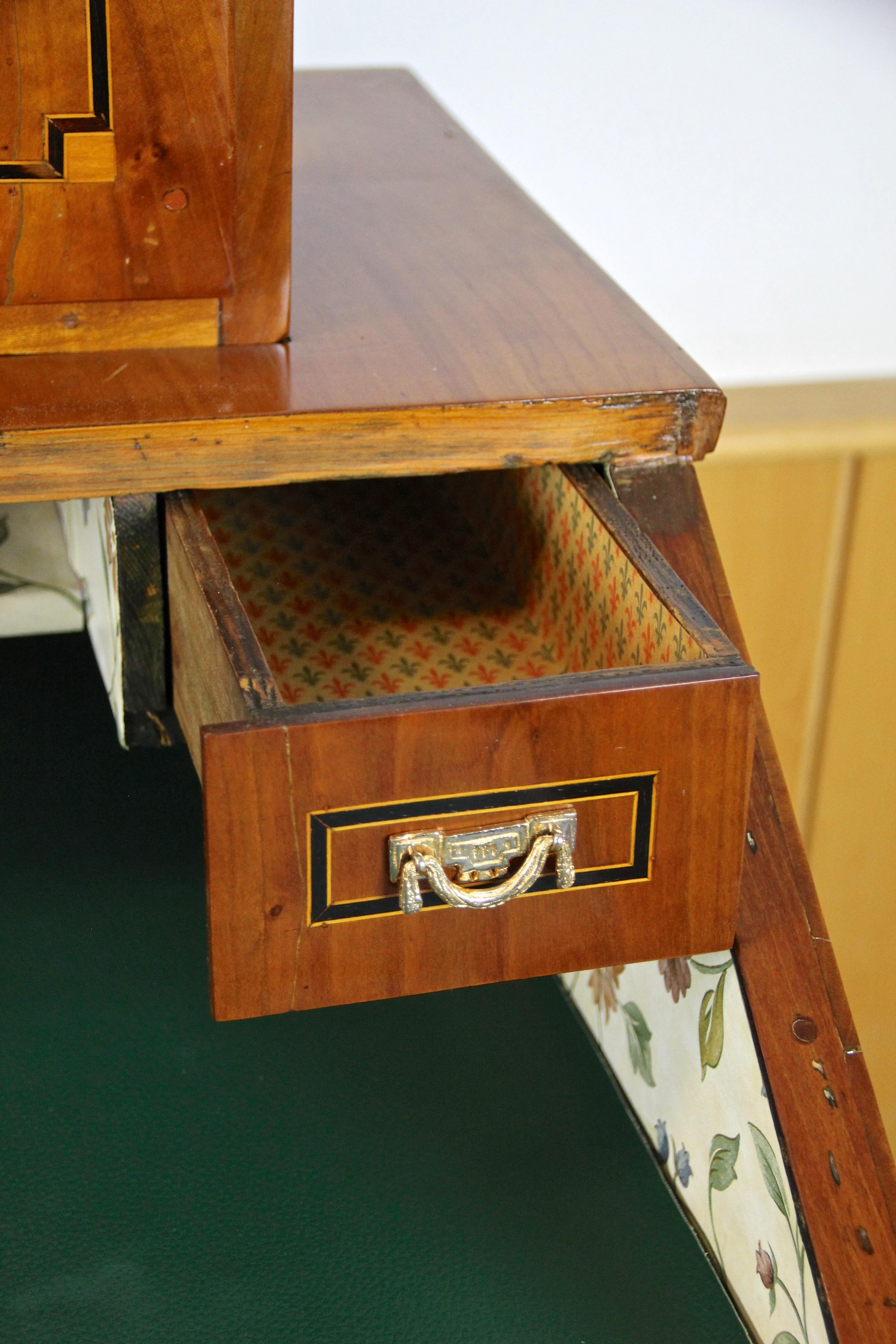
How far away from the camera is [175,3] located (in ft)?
2.07

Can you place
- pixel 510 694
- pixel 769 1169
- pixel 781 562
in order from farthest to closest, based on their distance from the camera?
1. pixel 781 562
2. pixel 769 1169
3. pixel 510 694

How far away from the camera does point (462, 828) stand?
0.56 m

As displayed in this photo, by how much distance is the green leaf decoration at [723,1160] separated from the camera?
69cm

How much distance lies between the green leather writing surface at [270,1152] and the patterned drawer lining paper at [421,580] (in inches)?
5.6

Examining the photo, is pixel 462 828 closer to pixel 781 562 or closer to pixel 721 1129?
pixel 721 1129

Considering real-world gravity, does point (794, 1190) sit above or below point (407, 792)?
below

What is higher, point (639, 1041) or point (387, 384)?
point (387, 384)

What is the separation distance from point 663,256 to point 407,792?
110cm

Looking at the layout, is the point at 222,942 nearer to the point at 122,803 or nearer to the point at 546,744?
the point at 546,744

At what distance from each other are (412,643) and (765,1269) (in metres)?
0.39

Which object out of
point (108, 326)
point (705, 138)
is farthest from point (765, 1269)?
point (705, 138)

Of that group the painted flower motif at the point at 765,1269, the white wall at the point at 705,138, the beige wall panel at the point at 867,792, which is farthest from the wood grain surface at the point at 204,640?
the beige wall panel at the point at 867,792

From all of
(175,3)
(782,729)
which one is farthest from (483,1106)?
(782,729)

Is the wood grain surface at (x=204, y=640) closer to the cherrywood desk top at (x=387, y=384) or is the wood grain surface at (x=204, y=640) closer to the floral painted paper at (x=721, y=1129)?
the cherrywood desk top at (x=387, y=384)
